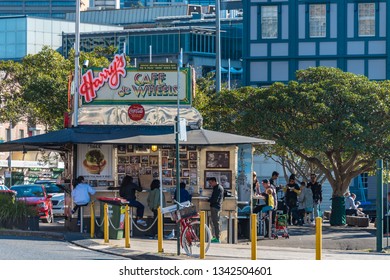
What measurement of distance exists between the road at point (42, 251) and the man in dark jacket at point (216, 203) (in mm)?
3809

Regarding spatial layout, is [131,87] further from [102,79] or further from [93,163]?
[93,163]

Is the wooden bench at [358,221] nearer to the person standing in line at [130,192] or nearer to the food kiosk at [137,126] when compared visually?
the food kiosk at [137,126]

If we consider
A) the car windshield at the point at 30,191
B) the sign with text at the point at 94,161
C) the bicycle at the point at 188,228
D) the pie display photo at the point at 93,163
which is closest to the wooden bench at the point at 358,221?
the car windshield at the point at 30,191

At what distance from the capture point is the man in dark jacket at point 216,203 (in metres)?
28.1

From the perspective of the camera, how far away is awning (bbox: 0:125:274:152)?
1134 inches

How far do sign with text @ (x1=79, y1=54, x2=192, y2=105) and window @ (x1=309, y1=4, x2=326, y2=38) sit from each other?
3571 cm

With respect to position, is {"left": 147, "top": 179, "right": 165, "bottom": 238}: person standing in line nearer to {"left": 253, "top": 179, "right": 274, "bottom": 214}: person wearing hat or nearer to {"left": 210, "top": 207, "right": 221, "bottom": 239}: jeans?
{"left": 210, "top": 207, "right": 221, "bottom": 239}: jeans

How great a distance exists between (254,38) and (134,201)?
36.2 metres

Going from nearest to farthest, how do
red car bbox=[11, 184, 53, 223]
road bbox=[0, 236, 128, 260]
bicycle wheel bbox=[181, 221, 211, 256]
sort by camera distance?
road bbox=[0, 236, 128, 260]
bicycle wheel bbox=[181, 221, 211, 256]
red car bbox=[11, 184, 53, 223]

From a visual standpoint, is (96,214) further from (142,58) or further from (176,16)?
(176,16)

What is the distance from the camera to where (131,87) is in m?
30.6

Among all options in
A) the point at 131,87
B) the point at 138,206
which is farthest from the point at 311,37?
the point at 138,206

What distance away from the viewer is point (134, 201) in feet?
96.6

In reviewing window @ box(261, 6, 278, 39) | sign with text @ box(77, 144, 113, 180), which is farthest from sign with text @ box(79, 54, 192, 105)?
window @ box(261, 6, 278, 39)
